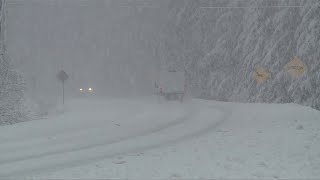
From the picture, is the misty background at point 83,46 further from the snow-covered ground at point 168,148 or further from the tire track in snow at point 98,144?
the snow-covered ground at point 168,148

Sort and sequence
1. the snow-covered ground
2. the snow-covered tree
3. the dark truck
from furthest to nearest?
1. the dark truck
2. the snow-covered tree
3. the snow-covered ground

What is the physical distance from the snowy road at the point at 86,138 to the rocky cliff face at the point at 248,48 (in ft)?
17.5

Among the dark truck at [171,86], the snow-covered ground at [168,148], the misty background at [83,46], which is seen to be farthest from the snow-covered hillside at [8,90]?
the misty background at [83,46]

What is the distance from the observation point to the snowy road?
48.8 feet

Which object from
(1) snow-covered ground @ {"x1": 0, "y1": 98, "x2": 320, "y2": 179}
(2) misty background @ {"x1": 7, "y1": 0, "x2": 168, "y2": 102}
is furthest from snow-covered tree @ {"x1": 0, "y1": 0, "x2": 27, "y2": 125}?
(2) misty background @ {"x1": 7, "y1": 0, "x2": 168, "y2": 102}

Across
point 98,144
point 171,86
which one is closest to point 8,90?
point 98,144

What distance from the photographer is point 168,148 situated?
16.3 metres

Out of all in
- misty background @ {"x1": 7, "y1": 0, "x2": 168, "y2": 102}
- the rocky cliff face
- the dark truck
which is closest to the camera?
the rocky cliff face

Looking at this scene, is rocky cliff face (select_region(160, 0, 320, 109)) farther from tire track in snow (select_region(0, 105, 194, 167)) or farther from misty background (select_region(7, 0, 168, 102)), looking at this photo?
misty background (select_region(7, 0, 168, 102))

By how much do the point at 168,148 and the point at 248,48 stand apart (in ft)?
78.2

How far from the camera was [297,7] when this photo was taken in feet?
103

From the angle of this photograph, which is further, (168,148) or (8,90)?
(8,90)

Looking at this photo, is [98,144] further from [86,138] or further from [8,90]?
[8,90]

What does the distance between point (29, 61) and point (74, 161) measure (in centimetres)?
9425
